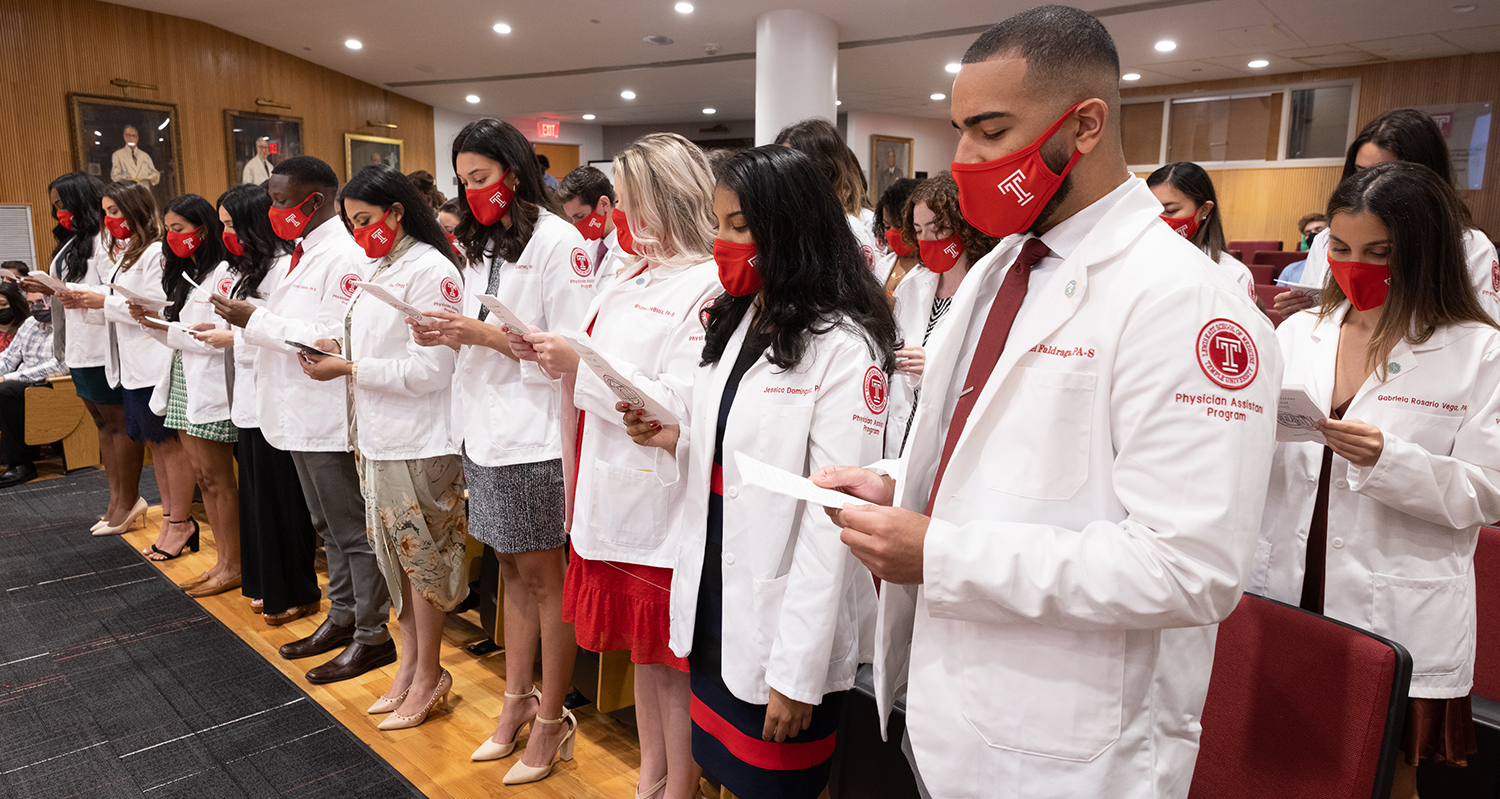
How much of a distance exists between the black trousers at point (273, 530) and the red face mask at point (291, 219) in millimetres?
821

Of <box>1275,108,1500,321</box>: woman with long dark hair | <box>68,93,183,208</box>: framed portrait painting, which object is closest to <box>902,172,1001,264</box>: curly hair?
<box>1275,108,1500,321</box>: woman with long dark hair

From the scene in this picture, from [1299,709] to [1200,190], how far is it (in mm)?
2181

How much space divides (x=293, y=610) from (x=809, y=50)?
6.93 metres

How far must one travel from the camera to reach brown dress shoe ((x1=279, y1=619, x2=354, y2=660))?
11.1ft

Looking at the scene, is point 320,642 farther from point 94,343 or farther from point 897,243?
point 897,243

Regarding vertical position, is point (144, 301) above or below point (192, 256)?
below

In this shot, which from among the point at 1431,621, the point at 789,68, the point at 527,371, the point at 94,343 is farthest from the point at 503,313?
the point at 789,68

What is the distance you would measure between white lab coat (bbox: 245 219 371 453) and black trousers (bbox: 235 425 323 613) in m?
0.48

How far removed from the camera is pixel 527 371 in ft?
7.91

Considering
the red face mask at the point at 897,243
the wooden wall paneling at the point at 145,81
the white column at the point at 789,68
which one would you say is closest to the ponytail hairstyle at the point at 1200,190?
the red face mask at the point at 897,243

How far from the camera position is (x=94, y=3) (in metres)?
9.87

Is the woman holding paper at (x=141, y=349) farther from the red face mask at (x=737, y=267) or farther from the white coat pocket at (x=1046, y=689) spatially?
the white coat pocket at (x=1046, y=689)

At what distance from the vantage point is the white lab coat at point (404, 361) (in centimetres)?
265

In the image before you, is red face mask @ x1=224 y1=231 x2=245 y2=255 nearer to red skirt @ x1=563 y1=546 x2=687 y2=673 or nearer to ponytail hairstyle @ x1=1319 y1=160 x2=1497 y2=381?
red skirt @ x1=563 y1=546 x2=687 y2=673
